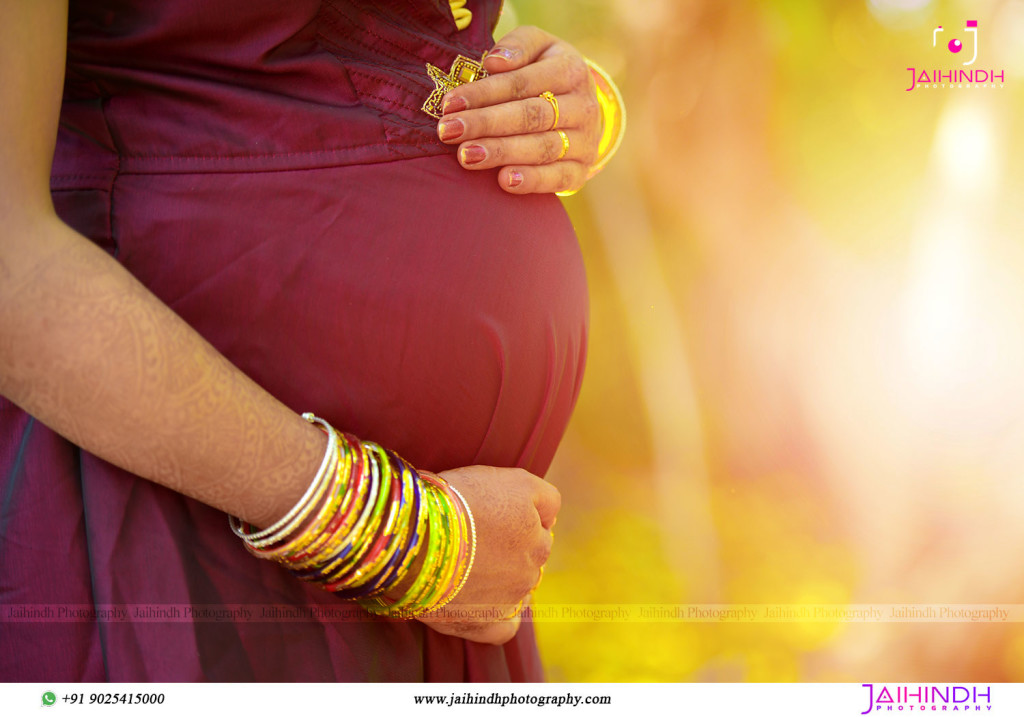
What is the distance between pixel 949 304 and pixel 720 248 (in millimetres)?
423

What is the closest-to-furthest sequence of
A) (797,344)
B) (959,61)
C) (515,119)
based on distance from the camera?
(515,119) → (959,61) → (797,344)

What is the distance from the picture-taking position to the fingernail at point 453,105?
0.65m

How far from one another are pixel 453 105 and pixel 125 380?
36 cm

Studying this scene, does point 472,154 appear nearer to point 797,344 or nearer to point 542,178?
point 542,178

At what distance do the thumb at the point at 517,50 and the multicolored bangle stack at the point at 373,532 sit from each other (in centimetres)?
40

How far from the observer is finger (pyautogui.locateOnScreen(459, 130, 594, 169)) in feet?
2.14

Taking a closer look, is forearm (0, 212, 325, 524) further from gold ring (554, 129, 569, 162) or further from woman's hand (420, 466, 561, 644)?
gold ring (554, 129, 569, 162)

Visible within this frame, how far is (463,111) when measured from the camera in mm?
653

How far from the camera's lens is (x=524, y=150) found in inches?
27.4
